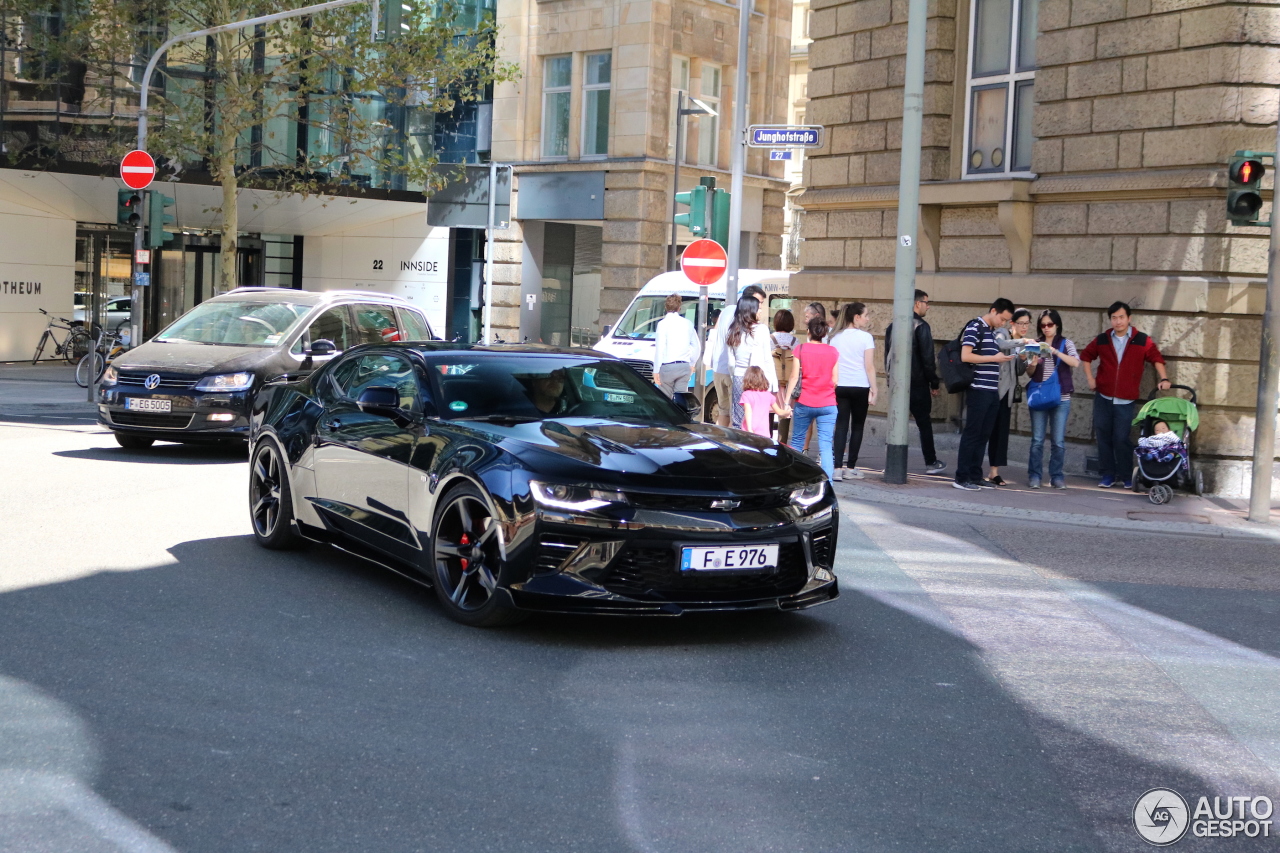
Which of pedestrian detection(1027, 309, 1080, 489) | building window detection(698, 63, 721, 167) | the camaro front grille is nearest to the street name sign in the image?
pedestrian detection(1027, 309, 1080, 489)

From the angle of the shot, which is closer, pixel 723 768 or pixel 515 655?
pixel 723 768

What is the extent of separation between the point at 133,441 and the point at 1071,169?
33.3 ft

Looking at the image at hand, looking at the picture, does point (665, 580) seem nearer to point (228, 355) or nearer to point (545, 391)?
point (545, 391)

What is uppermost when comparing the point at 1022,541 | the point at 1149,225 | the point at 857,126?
the point at 857,126

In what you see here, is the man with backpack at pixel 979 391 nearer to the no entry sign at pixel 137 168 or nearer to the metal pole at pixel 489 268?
the no entry sign at pixel 137 168

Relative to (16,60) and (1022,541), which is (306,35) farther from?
(1022,541)

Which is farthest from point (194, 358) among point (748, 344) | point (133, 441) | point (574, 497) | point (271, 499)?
point (574, 497)

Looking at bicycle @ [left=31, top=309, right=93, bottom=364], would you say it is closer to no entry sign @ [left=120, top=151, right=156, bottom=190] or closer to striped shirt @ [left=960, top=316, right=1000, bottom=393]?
no entry sign @ [left=120, top=151, right=156, bottom=190]

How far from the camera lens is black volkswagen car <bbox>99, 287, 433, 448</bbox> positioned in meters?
14.1

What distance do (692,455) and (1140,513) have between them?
283 inches

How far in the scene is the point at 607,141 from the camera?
35.4m

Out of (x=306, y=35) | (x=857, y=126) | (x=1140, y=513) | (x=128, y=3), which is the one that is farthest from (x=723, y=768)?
(x=128, y=3)

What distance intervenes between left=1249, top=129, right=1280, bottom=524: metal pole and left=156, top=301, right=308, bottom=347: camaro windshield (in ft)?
29.1

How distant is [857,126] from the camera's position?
19328 mm
